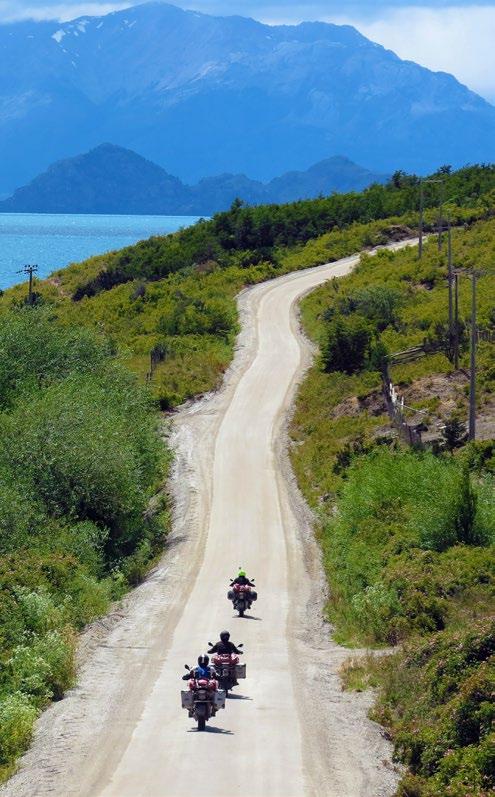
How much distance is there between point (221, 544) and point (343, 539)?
4296 millimetres

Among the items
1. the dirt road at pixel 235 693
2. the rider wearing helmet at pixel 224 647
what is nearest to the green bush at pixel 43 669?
the dirt road at pixel 235 693

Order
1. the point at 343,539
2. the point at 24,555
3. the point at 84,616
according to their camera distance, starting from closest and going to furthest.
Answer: the point at 84,616
the point at 24,555
the point at 343,539

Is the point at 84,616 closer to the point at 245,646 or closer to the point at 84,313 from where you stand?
the point at 245,646

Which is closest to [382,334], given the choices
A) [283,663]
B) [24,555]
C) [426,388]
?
[426,388]

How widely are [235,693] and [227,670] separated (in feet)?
1.40

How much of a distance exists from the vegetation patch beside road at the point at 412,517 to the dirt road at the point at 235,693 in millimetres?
773

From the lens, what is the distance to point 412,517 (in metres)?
33.8

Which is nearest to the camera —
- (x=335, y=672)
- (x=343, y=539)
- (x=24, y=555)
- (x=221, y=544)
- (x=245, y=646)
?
(x=335, y=672)

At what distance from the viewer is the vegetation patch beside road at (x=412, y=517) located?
19000 mm

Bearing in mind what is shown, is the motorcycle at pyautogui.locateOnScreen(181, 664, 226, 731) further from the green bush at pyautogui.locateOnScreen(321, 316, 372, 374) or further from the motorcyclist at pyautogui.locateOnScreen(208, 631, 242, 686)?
the green bush at pyautogui.locateOnScreen(321, 316, 372, 374)

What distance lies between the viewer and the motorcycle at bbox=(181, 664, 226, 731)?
67.4ft

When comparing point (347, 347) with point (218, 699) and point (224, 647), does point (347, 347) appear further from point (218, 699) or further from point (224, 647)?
point (218, 699)

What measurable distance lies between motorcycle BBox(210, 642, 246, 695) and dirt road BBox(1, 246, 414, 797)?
0.29m

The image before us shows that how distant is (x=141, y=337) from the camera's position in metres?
74.2
